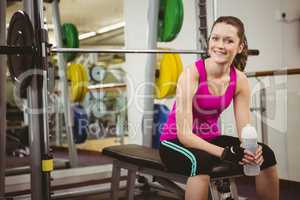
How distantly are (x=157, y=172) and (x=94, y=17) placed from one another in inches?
277

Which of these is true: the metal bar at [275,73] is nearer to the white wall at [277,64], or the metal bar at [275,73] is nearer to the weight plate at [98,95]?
the white wall at [277,64]

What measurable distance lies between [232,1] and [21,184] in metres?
2.38

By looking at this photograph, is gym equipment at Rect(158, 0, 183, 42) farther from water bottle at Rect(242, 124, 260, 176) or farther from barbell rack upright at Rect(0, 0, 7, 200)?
water bottle at Rect(242, 124, 260, 176)

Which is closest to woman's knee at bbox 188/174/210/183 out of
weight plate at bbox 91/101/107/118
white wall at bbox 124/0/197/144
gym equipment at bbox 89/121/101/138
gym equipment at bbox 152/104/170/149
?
gym equipment at bbox 152/104/170/149

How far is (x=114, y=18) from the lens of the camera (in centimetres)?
854

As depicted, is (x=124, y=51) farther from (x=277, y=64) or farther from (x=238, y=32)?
(x=277, y=64)

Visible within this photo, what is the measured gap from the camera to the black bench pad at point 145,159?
162cm

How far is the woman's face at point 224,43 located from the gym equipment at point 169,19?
0.85 meters

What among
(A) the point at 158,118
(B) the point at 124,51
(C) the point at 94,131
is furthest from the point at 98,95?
(B) the point at 124,51

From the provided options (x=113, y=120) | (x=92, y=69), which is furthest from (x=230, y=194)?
(x=113, y=120)

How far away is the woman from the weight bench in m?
0.06

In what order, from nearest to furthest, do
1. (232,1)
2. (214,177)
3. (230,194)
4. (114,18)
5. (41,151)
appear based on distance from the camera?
(214,177)
(230,194)
(41,151)
(232,1)
(114,18)

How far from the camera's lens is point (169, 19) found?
269cm

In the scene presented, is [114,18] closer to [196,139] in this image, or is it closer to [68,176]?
[68,176]
